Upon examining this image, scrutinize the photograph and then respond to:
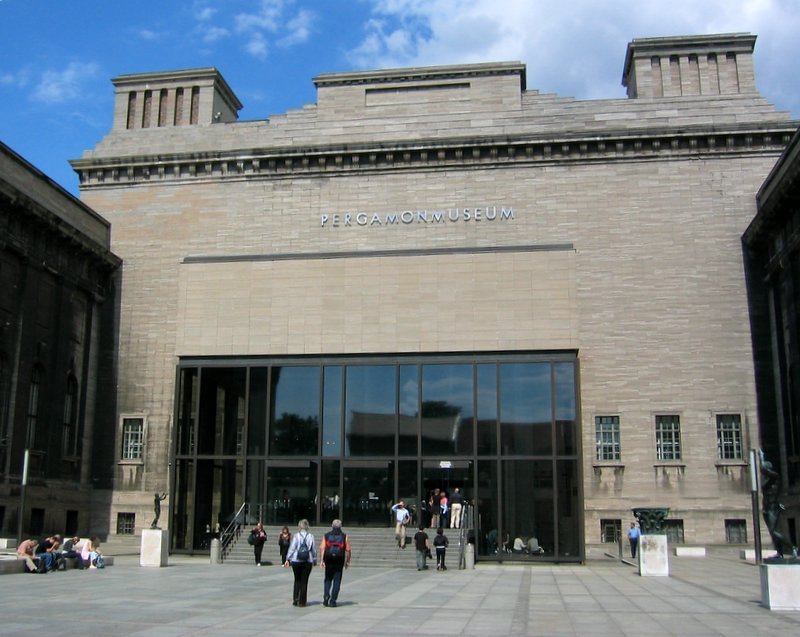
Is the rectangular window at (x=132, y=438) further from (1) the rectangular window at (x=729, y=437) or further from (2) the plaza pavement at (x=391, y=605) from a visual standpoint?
(1) the rectangular window at (x=729, y=437)

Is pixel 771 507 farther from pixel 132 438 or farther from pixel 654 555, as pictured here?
pixel 132 438

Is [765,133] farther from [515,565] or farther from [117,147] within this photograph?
[117,147]

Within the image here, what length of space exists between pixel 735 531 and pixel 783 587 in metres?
22.3

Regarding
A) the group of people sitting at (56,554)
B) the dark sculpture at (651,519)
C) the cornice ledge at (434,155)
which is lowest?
the group of people sitting at (56,554)

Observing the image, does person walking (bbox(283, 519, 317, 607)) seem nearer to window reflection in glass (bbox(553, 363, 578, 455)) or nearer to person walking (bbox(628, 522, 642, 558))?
person walking (bbox(628, 522, 642, 558))

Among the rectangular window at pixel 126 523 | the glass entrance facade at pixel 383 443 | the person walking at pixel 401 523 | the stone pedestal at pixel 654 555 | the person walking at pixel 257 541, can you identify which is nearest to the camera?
the stone pedestal at pixel 654 555

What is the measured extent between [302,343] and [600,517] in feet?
49.4

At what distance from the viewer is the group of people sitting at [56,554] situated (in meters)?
26.5

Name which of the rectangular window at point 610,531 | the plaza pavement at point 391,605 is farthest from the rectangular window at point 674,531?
the plaza pavement at point 391,605

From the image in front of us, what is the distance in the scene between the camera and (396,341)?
40.1 m

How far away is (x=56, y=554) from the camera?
27.8m

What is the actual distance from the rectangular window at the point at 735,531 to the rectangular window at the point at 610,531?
14.7ft

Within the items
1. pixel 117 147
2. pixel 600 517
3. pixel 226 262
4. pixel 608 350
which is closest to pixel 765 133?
pixel 608 350

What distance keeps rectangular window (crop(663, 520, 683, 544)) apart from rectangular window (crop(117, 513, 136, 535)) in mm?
24021
